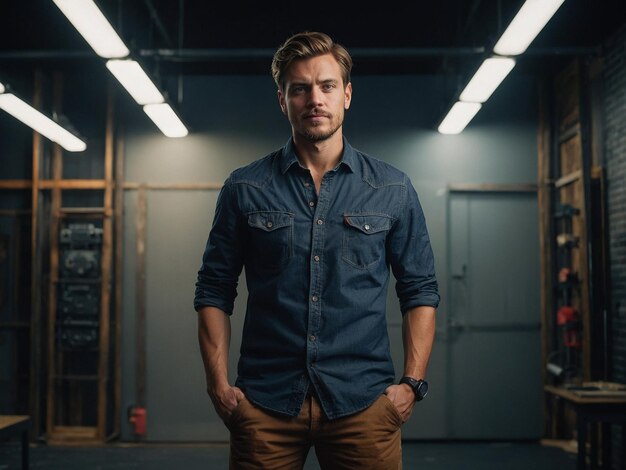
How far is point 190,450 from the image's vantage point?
711 cm

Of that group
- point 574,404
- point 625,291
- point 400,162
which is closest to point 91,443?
point 400,162

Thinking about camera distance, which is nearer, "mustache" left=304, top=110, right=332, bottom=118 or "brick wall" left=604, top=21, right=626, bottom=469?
"mustache" left=304, top=110, right=332, bottom=118

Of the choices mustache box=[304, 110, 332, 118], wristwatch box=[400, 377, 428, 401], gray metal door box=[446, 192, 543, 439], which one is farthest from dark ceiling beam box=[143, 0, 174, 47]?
wristwatch box=[400, 377, 428, 401]

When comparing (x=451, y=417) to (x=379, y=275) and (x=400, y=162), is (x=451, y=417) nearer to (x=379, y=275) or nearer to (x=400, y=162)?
(x=400, y=162)

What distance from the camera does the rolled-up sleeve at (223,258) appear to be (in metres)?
2.05

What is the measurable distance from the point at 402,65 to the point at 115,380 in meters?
4.28

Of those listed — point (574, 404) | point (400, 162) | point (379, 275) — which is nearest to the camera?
point (379, 275)

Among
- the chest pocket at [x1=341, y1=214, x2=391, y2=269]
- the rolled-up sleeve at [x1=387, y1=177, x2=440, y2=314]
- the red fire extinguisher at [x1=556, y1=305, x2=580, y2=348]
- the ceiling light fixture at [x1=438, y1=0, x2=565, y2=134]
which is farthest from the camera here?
the red fire extinguisher at [x1=556, y1=305, x2=580, y2=348]

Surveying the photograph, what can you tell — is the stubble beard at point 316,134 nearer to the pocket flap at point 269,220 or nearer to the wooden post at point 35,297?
the pocket flap at point 269,220

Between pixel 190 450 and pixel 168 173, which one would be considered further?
pixel 168 173

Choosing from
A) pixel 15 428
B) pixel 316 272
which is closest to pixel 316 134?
pixel 316 272

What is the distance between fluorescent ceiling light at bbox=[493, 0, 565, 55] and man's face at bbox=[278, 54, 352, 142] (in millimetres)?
2454

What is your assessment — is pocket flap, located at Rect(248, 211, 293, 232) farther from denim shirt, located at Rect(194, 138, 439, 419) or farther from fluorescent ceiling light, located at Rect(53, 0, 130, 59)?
fluorescent ceiling light, located at Rect(53, 0, 130, 59)

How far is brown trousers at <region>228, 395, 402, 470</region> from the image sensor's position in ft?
6.09
